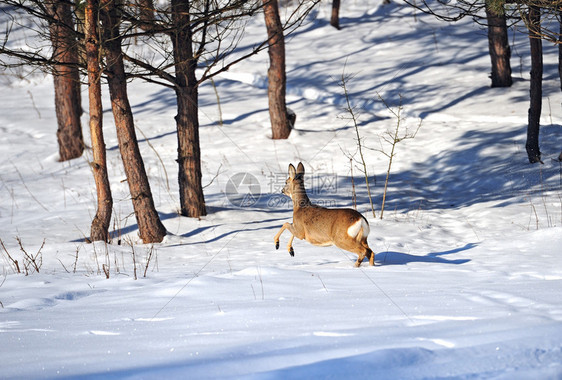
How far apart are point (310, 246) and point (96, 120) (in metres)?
3.62

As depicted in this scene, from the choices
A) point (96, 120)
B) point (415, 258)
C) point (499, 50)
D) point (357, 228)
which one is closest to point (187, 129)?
point (96, 120)

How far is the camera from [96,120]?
8.26 meters

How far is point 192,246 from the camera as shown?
340 inches

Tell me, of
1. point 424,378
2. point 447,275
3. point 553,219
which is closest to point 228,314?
point 424,378

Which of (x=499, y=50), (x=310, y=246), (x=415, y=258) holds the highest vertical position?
(x=499, y=50)

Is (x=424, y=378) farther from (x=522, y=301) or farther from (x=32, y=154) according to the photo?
(x=32, y=154)

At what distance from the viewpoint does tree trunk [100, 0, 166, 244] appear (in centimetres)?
833

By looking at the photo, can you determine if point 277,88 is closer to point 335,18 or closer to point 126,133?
point 126,133

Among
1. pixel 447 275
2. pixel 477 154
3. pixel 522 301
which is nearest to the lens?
pixel 522 301

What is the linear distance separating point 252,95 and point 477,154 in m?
9.54

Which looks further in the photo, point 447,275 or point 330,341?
point 447,275

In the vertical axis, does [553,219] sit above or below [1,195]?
below

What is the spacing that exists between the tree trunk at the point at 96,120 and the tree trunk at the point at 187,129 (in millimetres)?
1759

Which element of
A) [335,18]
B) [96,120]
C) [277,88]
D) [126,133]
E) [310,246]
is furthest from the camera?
[335,18]
